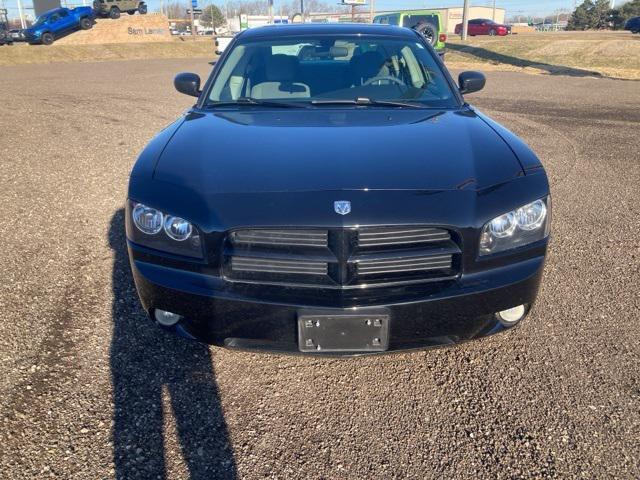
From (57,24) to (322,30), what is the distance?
34.7 metres

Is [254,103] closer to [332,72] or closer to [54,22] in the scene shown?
[332,72]

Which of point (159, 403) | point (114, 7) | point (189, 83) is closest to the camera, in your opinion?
point (159, 403)

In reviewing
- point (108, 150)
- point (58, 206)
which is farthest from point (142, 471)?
point (108, 150)

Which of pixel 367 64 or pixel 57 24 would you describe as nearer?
pixel 367 64

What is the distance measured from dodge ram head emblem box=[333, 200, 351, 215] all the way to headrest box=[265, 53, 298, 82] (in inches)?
68.3

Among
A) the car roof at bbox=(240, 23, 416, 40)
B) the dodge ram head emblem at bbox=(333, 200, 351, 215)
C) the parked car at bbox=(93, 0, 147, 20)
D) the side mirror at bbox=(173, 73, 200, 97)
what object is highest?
the parked car at bbox=(93, 0, 147, 20)

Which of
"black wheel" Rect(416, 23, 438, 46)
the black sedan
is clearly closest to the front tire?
"black wheel" Rect(416, 23, 438, 46)

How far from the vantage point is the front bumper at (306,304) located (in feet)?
6.73

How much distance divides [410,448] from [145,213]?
1490mm

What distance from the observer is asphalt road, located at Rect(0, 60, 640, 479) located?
2016 mm

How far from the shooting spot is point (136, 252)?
227 centimetres

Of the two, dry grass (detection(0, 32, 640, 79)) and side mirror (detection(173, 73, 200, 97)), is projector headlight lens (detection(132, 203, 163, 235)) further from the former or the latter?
dry grass (detection(0, 32, 640, 79))

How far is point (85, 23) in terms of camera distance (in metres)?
34.1

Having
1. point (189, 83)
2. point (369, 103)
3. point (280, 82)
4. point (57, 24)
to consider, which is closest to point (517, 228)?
point (369, 103)
